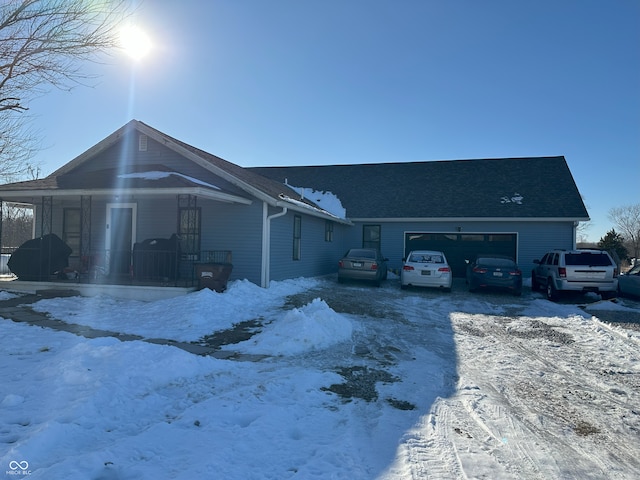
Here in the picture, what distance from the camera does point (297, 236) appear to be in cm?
1577

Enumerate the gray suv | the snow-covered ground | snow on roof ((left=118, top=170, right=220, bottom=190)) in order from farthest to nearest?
the gray suv
snow on roof ((left=118, top=170, right=220, bottom=190))
the snow-covered ground

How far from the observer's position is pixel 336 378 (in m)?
5.43

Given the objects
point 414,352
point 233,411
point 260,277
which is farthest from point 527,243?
point 233,411

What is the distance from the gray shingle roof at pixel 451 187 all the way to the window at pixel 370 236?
88cm

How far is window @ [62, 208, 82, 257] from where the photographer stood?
49.4ft

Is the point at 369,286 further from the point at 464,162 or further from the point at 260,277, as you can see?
the point at 464,162

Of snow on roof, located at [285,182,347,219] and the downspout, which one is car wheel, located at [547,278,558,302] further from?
snow on roof, located at [285,182,347,219]

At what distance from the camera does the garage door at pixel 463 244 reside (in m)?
19.6

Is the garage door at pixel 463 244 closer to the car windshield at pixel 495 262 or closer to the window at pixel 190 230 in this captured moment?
the car windshield at pixel 495 262

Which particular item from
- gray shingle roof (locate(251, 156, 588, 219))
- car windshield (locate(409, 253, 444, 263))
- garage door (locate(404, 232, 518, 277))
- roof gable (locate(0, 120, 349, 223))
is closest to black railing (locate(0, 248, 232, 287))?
roof gable (locate(0, 120, 349, 223))

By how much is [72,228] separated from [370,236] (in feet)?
43.1

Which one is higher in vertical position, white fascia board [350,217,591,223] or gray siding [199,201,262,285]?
white fascia board [350,217,591,223]

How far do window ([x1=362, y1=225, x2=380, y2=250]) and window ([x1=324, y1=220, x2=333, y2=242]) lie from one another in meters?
2.31

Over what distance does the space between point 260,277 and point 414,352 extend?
22.6 feet
